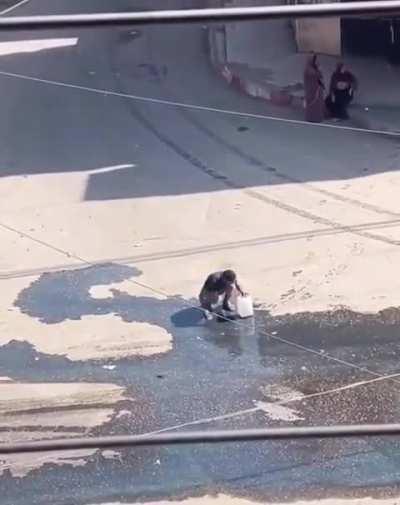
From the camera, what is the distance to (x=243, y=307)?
9.50m

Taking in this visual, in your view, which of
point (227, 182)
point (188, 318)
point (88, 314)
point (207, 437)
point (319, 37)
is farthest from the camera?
point (319, 37)

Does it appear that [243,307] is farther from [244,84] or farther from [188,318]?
[244,84]

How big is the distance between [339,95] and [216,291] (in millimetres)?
6845

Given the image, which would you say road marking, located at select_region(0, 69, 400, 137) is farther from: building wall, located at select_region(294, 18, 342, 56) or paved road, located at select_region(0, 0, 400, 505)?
building wall, located at select_region(294, 18, 342, 56)

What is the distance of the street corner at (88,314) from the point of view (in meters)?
9.24

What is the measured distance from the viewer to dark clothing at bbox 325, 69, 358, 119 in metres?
15.8

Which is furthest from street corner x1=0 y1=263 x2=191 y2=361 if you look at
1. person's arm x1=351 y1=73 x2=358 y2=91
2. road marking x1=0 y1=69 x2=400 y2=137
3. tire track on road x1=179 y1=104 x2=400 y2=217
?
person's arm x1=351 y1=73 x2=358 y2=91

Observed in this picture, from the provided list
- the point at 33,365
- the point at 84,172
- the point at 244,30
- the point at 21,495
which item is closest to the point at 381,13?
the point at 21,495

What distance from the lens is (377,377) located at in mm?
8344

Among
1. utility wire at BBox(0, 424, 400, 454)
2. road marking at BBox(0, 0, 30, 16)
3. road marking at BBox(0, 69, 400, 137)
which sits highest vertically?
utility wire at BBox(0, 424, 400, 454)

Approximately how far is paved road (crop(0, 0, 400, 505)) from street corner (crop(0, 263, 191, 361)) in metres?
0.02

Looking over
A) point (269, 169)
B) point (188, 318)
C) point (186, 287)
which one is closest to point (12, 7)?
point (269, 169)

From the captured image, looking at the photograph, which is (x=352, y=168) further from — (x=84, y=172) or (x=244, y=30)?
(x=244, y=30)

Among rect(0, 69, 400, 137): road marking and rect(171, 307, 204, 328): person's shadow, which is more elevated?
rect(0, 69, 400, 137): road marking
